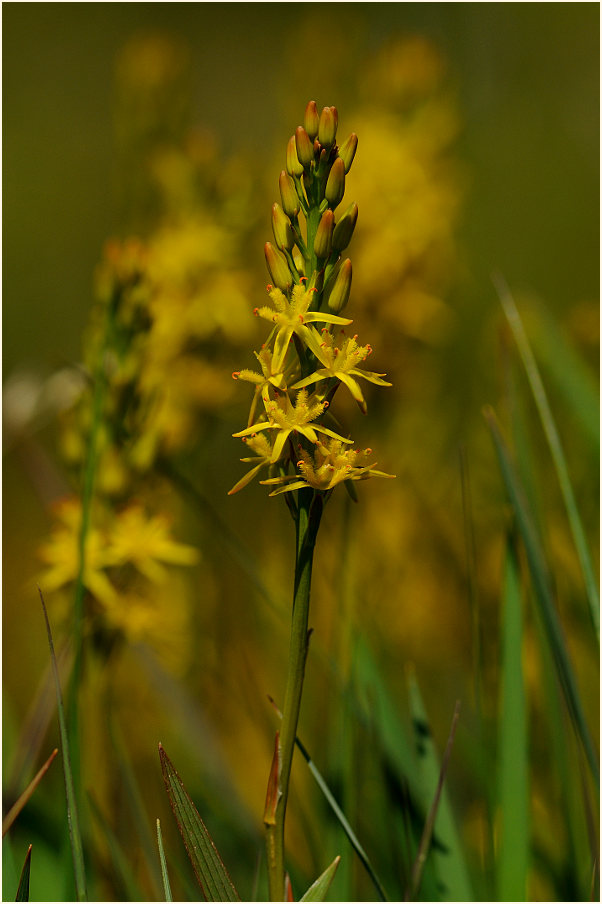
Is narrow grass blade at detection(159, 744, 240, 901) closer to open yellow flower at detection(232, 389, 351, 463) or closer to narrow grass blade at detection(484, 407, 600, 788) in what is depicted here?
open yellow flower at detection(232, 389, 351, 463)

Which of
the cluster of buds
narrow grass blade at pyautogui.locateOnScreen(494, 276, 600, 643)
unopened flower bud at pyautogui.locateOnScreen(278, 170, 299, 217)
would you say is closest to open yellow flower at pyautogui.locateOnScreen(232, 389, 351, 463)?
the cluster of buds

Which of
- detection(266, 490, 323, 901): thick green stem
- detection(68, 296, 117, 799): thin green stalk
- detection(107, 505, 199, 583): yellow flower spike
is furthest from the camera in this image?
detection(107, 505, 199, 583): yellow flower spike

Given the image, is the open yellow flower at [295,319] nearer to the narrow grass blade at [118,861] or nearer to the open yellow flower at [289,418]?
the open yellow flower at [289,418]

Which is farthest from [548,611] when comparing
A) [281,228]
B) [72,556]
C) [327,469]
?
[72,556]

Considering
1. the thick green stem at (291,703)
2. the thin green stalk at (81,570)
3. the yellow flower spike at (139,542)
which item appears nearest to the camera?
the thick green stem at (291,703)

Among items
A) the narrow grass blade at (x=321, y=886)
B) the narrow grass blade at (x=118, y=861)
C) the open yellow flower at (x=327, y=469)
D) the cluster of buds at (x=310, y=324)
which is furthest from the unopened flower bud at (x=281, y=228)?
the narrow grass blade at (x=118, y=861)

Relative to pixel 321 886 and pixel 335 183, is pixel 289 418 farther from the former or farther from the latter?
pixel 321 886

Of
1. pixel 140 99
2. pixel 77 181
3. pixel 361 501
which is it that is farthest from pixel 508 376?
pixel 77 181
